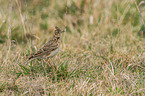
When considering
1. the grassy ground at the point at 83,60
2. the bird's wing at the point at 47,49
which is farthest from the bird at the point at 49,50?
the grassy ground at the point at 83,60

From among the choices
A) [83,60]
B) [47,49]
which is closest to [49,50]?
[47,49]

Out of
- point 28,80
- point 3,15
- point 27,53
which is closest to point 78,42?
point 27,53

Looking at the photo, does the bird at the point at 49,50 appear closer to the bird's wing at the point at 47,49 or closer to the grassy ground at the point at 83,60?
the bird's wing at the point at 47,49

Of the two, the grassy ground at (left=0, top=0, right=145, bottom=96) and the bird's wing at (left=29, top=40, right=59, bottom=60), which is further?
the bird's wing at (left=29, top=40, right=59, bottom=60)

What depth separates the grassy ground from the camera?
11.5ft

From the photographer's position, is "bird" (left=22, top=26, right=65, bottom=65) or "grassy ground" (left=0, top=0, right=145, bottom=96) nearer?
"grassy ground" (left=0, top=0, right=145, bottom=96)

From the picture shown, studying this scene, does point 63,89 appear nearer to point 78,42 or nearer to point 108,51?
point 108,51

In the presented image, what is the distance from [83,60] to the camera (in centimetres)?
454

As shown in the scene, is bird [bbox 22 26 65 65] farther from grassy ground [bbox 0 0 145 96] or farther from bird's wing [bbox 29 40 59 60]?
grassy ground [bbox 0 0 145 96]

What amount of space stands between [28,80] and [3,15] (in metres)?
2.54

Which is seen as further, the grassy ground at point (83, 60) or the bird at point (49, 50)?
the bird at point (49, 50)

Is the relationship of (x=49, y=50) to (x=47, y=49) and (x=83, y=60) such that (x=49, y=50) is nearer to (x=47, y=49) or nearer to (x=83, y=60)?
(x=47, y=49)

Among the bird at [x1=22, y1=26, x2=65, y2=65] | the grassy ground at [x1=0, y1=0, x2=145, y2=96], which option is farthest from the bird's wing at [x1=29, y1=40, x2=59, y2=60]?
the grassy ground at [x1=0, y1=0, x2=145, y2=96]

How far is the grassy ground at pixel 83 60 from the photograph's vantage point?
3502mm
